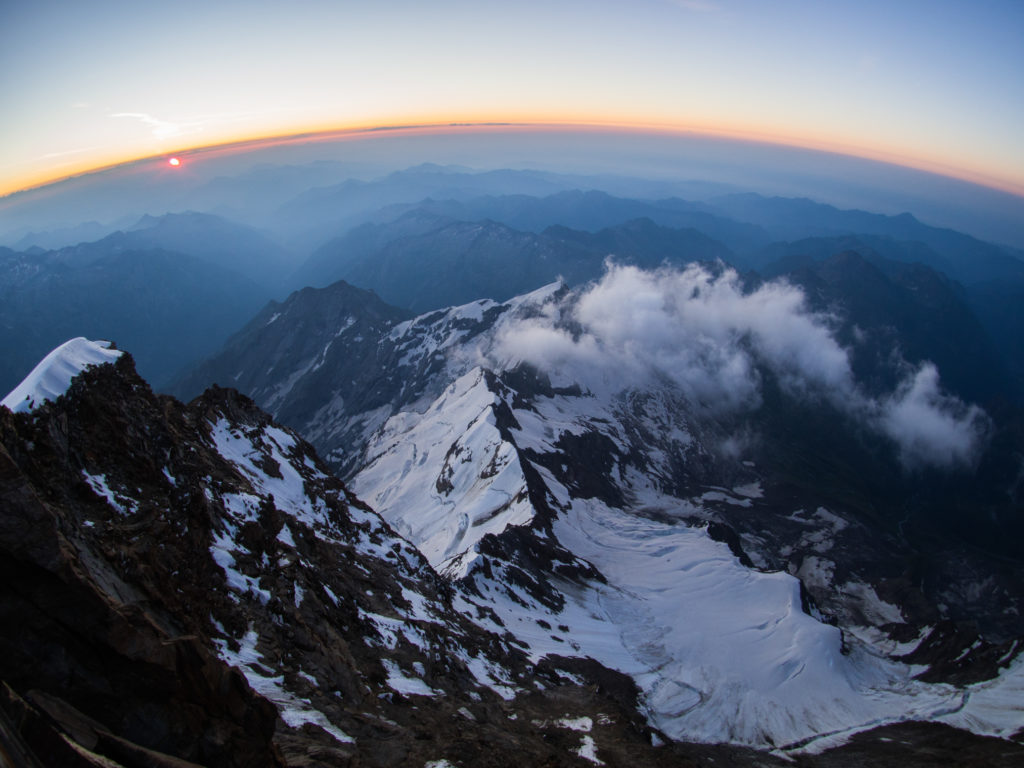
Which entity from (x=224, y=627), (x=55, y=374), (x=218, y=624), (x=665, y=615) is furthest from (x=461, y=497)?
(x=218, y=624)

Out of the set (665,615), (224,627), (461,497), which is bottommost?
(665,615)

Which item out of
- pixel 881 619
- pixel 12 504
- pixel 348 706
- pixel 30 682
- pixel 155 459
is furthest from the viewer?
pixel 881 619

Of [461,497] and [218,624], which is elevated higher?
[218,624]

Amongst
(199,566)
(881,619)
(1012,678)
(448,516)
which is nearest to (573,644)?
(448,516)

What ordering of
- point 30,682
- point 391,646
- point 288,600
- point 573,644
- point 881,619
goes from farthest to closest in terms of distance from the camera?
point 881,619, point 573,644, point 391,646, point 288,600, point 30,682

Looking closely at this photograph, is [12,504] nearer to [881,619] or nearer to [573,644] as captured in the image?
[573,644]

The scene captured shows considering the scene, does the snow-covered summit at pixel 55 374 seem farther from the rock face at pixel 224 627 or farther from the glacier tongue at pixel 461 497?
the glacier tongue at pixel 461 497

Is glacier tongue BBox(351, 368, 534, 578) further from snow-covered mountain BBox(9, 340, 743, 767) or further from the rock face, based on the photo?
the rock face

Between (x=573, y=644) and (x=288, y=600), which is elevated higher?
(x=288, y=600)

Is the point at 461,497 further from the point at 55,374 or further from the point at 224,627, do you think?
the point at 224,627
